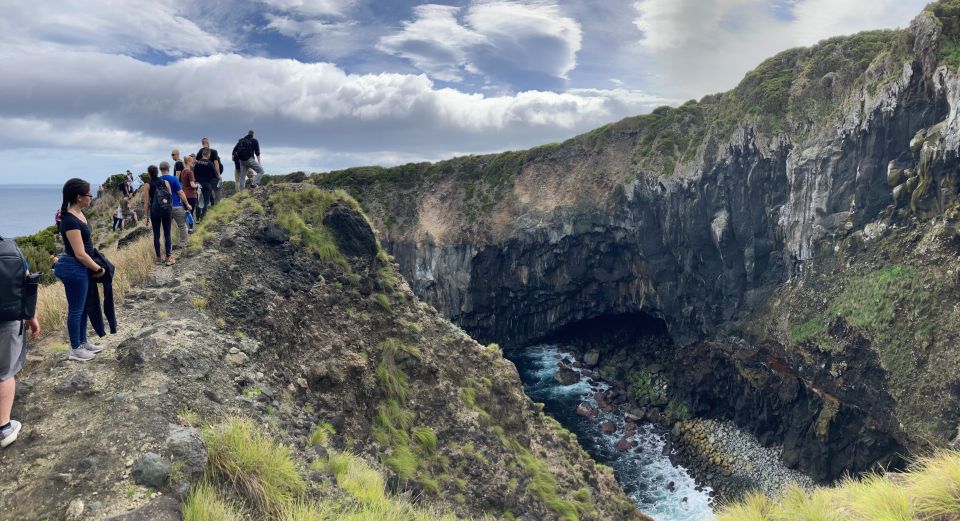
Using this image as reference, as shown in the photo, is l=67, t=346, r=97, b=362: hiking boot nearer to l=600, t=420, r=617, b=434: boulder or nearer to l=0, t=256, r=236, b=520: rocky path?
l=0, t=256, r=236, b=520: rocky path

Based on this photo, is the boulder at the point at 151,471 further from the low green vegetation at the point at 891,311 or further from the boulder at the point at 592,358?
the boulder at the point at 592,358

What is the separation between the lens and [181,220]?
1413cm

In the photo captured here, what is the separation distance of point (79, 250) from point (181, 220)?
22.3 feet

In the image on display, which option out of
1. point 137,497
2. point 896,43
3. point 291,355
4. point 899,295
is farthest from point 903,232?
point 137,497

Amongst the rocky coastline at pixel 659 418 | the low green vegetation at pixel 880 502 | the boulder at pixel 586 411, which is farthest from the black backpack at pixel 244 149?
the boulder at pixel 586 411

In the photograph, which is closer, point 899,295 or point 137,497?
point 137,497

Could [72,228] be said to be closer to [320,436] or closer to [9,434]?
[9,434]

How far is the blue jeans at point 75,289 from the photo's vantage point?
7.84 meters

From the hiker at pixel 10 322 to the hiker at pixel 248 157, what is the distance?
12978 mm

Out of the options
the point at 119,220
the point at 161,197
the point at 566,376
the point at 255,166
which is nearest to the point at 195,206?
the point at 255,166

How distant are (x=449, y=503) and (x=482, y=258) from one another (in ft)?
145

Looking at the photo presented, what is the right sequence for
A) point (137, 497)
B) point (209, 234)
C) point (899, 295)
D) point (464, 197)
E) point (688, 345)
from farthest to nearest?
point (464, 197), point (688, 345), point (899, 295), point (209, 234), point (137, 497)

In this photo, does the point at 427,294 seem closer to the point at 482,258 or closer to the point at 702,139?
the point at 482,258

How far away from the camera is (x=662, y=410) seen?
45.2m
